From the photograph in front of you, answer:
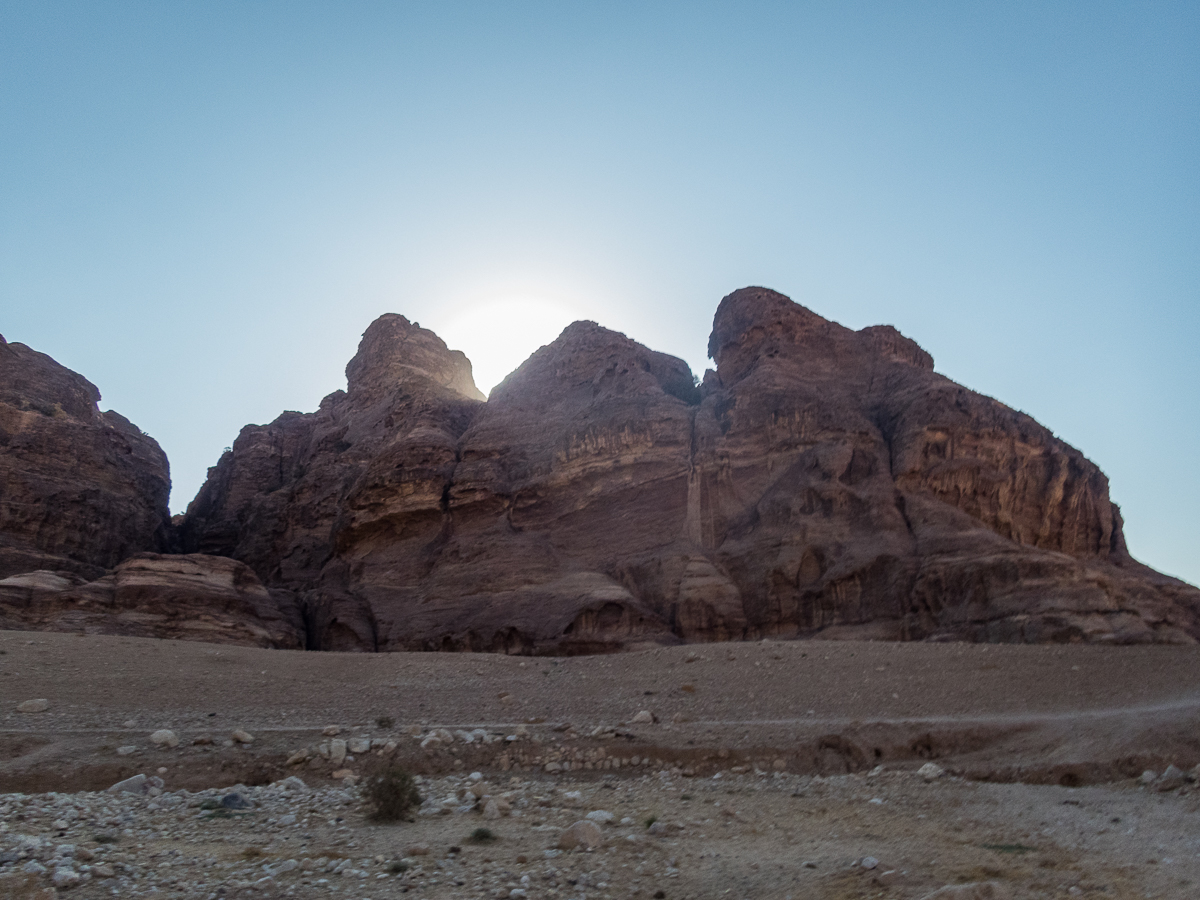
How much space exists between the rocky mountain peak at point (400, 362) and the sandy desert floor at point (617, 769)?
35.1 meters

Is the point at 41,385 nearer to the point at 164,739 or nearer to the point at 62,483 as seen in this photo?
the point at 62,483

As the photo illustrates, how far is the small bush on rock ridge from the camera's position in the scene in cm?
1096

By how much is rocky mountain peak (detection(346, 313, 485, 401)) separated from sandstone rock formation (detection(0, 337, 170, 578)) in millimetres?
15251

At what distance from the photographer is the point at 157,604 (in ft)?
117

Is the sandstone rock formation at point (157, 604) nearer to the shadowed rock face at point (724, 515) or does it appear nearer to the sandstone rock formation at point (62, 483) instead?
the shadowed rock face at point (724, 515)

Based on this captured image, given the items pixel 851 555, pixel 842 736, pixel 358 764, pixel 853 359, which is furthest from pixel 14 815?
pixel 853 359

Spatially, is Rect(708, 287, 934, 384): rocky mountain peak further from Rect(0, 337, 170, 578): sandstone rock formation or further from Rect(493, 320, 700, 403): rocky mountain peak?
Rect(0, 337, 170, 578): sandstone rock formation

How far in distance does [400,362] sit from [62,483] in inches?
924

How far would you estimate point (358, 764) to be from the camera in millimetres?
15328

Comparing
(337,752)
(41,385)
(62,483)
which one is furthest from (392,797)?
(41,385)

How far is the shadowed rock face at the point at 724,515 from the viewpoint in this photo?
32.1 meters

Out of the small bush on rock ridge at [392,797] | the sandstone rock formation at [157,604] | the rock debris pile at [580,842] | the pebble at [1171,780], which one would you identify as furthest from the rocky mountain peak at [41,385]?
the pebble at [1171,780]

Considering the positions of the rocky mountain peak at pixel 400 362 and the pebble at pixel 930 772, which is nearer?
the pebble at pixel 930 772

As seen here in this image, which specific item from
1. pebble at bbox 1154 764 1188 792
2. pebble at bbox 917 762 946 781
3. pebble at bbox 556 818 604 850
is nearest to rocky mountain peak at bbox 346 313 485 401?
pebble at bbox 917 762 946 781
